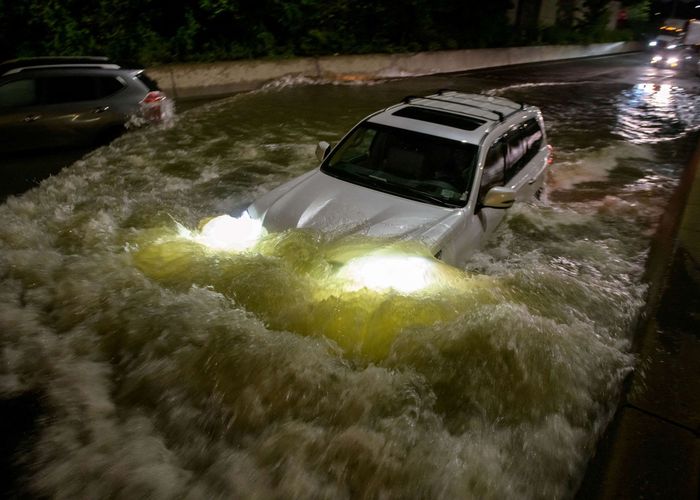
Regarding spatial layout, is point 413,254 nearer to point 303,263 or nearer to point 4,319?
point 303,263

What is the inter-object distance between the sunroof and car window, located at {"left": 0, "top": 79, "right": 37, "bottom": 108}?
5.65m

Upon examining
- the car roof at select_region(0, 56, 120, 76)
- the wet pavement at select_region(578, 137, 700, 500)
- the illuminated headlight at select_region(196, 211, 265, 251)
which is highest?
the car roof at select_region(0, 56, 120, 76)

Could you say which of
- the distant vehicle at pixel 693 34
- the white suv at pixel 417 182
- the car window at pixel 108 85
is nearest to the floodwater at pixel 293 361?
the white suv at pixel 417 182

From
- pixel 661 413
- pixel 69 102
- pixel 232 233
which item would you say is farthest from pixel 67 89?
pixel 661 413

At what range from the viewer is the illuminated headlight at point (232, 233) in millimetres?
4770

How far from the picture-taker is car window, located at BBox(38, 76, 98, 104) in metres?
7.79

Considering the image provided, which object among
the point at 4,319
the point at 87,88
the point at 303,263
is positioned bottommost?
the point at 4,319

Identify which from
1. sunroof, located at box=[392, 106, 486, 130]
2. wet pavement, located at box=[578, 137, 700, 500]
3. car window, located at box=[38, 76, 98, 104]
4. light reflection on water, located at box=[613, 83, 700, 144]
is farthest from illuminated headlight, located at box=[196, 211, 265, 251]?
light reflection on water, located at box=[613, 83, 700, 144]

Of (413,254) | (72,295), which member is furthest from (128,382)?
(413,254)

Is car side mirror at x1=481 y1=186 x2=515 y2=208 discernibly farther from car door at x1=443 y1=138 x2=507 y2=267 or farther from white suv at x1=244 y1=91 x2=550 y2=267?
car door at x1=443 y1=138 x2=507 y2=267

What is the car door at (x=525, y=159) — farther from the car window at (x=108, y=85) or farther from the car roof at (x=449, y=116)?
the car window at (x=108, y=85)

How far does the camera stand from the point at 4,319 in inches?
172

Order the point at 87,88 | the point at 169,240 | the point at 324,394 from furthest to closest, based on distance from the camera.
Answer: the point at 87,88
the point at 169,240
the point at 324,394

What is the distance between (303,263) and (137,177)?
490 cm
